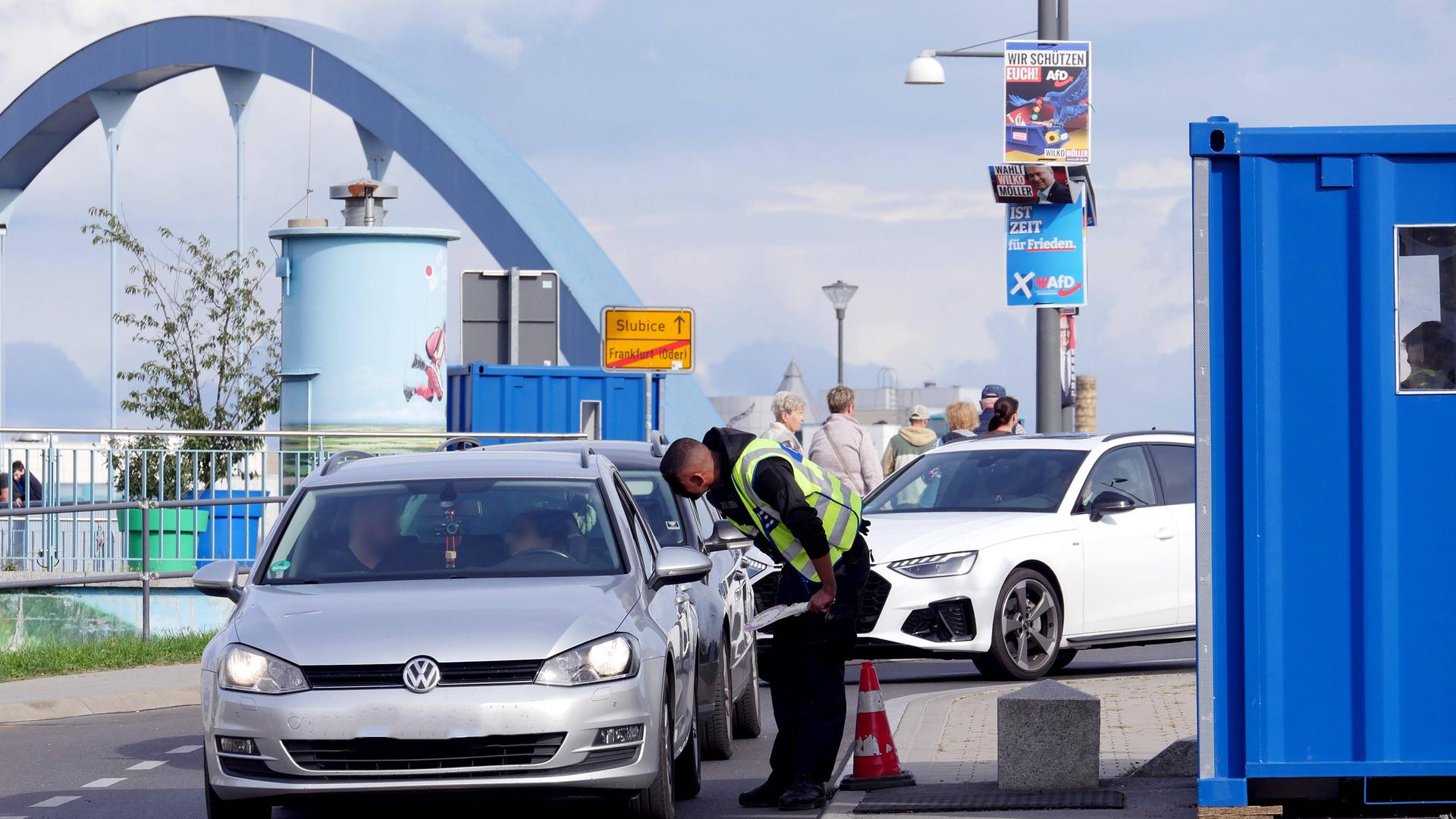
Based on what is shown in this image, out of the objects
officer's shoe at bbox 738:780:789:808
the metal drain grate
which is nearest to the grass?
officer's shoe at bbox 738:780:789:808

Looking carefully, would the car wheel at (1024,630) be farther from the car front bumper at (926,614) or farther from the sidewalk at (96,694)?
the sidewalk at (96,694)

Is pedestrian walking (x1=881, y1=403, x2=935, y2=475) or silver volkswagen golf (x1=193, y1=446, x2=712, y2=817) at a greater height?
pedestrian walking (x1=881, y1=403, x2=935, y2=475)

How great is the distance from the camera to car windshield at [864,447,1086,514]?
14125 mm

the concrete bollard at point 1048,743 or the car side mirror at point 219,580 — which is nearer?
the concrete bollard at point 1048,743

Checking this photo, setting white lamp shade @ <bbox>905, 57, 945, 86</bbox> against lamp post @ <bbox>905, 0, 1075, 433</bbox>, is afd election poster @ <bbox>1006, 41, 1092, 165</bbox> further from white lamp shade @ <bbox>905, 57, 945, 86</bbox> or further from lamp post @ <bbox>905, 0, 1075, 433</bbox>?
white lamp shade @ <bbox>905, 57, 945, 86</bbox>

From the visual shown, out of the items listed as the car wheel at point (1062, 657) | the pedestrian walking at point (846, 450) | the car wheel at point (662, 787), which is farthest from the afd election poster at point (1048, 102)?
the car wheel at point (662, 787)

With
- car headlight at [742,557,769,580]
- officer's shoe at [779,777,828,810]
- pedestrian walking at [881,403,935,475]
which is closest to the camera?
officer's shoe at [779,777,828,810]

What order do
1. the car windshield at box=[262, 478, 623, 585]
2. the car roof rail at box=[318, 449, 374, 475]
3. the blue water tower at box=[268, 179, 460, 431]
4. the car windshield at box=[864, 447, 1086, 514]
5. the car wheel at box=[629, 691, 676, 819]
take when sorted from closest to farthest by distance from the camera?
the car wheel at box=[629, 691, 676, 819] → the car windshield at box=[262, 478, 623, 585] → the car roof rail at box=[318, 449, 374, 475] → the car windshield at box=[864, 447, 1086, 514] → the blue water tower at box=[268, 179, 460, 431]

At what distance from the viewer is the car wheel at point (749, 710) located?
11430 millimetres

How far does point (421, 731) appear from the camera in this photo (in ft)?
24.3

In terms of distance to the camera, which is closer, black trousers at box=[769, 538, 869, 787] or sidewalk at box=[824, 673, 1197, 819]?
sidewalk at box=[824, 673, 1197, 819]

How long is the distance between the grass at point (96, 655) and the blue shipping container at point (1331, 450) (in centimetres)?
1062

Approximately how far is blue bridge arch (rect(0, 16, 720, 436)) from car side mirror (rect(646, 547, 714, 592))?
20387 millimetres

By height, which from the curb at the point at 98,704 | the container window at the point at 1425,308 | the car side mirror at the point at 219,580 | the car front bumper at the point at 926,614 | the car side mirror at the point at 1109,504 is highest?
the container window at the point at 1425,308
